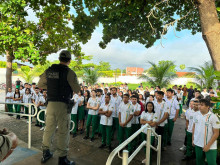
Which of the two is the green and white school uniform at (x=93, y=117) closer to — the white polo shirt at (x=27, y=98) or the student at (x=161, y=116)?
the student at (x=161, y=116)

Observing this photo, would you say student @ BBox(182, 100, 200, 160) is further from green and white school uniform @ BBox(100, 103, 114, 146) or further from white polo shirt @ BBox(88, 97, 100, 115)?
white polo shirt @ BBox(88, 97, 100, 115)

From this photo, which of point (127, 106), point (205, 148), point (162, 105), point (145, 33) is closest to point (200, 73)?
point (145, 33)

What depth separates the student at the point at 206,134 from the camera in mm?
3053

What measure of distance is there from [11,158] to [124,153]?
9.74ft

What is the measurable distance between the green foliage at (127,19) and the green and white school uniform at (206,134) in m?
2.95

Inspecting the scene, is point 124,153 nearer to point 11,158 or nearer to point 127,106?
point 11,158

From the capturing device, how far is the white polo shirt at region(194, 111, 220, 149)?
3.10 meters

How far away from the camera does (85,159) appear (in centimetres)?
394

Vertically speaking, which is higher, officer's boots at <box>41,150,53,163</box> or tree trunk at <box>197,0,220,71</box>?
tree trunk at <box>197,0,220,71</box>

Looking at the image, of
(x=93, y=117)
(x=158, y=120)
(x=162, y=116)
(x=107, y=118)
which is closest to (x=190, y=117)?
(x=162, y=116)

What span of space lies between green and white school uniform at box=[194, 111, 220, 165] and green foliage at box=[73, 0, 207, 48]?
2.95 metres

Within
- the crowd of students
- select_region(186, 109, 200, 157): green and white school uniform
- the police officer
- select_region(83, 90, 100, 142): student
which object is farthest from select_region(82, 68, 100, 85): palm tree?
the police officer

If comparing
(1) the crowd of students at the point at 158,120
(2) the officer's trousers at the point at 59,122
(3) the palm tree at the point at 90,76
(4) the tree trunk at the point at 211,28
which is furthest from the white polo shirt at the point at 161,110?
(3) the palm tree at the point at 90,76

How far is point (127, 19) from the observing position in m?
6.03
